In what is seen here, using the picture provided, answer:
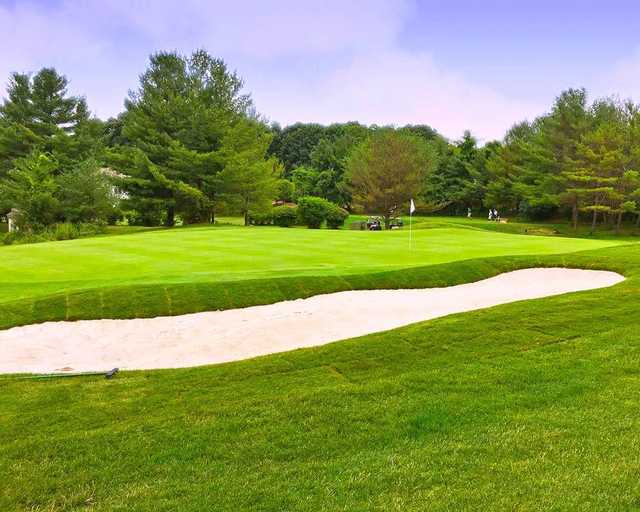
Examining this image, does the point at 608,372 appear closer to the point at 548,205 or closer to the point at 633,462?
the point at 633,462

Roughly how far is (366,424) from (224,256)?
40.1 ft

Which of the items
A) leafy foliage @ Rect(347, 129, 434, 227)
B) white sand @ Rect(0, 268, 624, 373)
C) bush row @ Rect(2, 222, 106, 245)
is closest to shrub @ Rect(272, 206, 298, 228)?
leafy foliage @ Rect(347, 129, 434, 227)

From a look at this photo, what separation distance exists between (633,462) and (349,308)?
6.33 m

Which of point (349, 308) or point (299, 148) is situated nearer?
point (349, 308)

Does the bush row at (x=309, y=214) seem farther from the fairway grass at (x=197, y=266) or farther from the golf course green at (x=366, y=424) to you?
the golf course green at (x=366, y=424)

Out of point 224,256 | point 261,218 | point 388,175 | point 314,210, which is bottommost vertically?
point 224,256

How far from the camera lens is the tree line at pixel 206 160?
1524 inches

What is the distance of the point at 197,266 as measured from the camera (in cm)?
1451

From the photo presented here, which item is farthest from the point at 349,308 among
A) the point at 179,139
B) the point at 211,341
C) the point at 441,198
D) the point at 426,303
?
the point at 441,198

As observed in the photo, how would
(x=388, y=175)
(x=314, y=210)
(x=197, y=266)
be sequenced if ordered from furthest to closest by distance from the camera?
(x=388, y=175)
(x=314, y=210)
(x=197, y=266)

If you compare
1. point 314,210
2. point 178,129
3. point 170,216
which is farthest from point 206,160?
point 314,210

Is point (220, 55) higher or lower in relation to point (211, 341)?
higher

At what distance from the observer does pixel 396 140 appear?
165 feet

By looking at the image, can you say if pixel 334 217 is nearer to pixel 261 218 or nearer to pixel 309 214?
pixel 309 214
